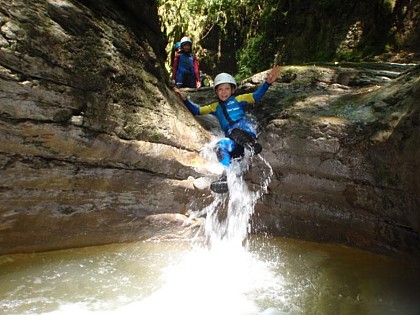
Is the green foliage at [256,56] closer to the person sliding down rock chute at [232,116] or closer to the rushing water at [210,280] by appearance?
the person sliding down rock chute at [232,116]

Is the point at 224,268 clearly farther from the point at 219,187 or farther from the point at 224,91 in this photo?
the point at 224,91

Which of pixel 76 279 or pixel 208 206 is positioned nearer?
pixel 76 279

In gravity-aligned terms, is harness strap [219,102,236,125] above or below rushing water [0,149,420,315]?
above

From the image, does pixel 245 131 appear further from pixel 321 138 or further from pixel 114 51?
pixel 114 51

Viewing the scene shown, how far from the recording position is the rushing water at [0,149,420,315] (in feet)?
9.85

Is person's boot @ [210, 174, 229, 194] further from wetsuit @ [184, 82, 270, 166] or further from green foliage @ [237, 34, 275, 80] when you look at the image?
green foliage @ [237, 34, 275, 80]

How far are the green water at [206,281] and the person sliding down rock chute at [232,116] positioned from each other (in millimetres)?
1249

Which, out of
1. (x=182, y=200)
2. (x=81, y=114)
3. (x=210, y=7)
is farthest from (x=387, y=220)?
(x=210, y=7)

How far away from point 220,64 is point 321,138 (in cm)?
1206

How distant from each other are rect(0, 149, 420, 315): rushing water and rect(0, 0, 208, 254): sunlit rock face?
404 mm

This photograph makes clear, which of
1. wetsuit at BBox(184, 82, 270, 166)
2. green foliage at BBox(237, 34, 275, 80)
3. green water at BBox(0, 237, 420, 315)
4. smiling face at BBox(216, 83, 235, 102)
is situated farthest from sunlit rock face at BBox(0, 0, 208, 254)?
green foliage at BBox(237, 34, 275, 80)

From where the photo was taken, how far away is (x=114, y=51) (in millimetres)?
4387

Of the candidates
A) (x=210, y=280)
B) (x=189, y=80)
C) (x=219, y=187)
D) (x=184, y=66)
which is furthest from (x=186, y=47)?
(x=210, y=280)

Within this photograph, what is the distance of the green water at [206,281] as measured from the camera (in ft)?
9.85
